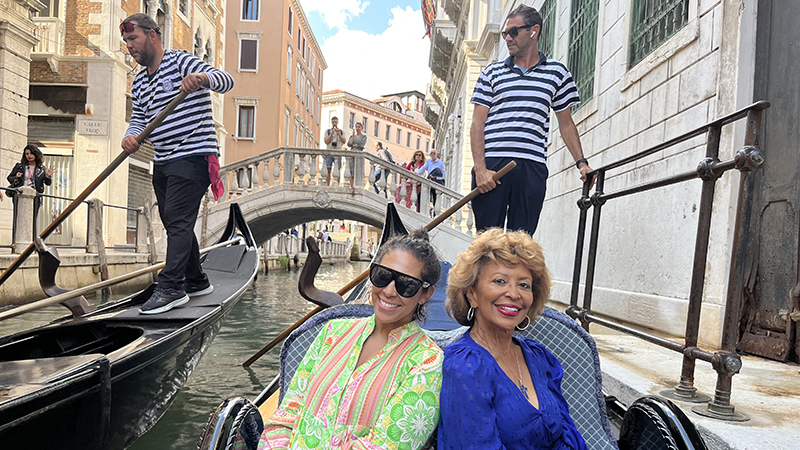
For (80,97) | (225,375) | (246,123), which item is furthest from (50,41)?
Answer: (246,123)

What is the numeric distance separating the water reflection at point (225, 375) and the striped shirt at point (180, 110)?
1.42 metres

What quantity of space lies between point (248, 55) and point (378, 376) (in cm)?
2186

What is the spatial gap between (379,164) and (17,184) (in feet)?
15.0

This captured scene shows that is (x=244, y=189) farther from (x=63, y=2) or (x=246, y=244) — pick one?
(x=63, y=2)

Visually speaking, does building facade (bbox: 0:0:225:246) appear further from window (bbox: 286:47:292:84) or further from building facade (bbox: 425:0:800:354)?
window (bbox: 286:47:292:84)

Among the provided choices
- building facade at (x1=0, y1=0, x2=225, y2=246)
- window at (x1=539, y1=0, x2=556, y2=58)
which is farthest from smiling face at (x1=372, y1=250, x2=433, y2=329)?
building facade at (x1=0, y1=0, x2=225, y2=246)

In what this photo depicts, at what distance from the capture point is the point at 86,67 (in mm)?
10766

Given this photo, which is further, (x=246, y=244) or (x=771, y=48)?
(x=246, y=244)

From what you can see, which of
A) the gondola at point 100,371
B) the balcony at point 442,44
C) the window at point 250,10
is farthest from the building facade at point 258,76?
the gondola at point 100,371

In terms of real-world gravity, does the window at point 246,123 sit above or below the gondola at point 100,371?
above

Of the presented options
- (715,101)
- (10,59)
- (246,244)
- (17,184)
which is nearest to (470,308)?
(715,101)

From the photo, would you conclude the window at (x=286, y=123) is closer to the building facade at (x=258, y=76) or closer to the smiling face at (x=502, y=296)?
the building facade at (x=258, y=76)

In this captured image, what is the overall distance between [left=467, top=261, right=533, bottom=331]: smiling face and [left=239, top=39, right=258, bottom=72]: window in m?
21.4

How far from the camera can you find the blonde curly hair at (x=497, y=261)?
1.35 metres
